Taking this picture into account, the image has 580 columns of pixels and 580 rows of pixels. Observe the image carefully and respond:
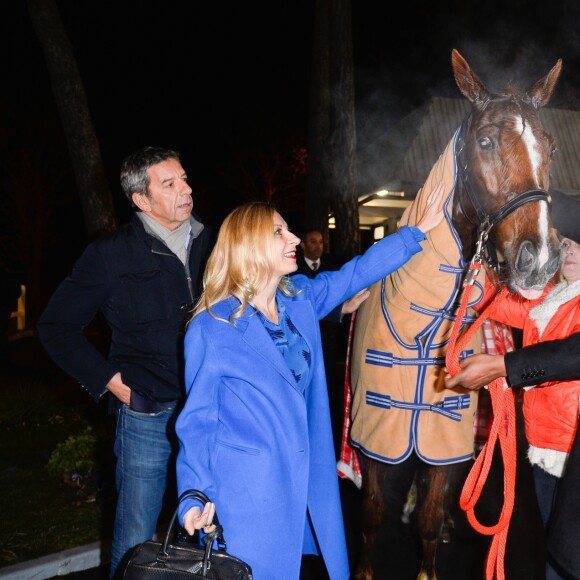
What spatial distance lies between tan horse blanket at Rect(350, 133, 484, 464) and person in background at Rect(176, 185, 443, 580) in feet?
2.17

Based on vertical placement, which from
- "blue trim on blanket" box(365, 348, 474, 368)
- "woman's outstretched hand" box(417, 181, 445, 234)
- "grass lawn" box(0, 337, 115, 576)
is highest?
"woman's outstretched hand" box(417, 181, 445, 234)

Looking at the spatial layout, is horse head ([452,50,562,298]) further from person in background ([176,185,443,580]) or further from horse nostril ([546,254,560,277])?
person in background ([176,185,443,580])

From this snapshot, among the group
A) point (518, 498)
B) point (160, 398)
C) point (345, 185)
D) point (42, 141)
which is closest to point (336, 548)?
point (160, 398)

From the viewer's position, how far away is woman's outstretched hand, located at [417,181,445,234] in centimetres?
260

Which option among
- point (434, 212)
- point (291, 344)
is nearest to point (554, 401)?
point (434, 212)

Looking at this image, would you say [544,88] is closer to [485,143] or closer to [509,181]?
[485,143]

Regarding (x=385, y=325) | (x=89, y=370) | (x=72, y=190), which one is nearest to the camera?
(x=89, y=370)

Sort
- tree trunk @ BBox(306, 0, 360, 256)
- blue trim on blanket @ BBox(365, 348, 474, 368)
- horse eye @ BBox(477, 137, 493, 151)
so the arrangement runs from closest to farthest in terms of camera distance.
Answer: horse eye @ BBox(477, 137, 493, 151)
blue trim on blanket @ BBox(365, 348, 474, 368)
tree trunk @ BBox(306, 0, 360, 256)

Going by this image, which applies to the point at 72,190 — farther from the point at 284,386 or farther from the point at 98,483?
the point at 284,386

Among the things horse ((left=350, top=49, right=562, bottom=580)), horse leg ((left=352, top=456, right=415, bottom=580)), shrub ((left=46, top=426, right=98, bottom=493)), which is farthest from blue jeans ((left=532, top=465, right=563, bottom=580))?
shrub ((left=46, top=426, right=98, bottom=493))

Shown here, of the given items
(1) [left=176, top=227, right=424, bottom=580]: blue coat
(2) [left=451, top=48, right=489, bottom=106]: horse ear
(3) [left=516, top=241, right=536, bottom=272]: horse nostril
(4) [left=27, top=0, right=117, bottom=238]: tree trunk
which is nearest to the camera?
(1) [left=176, top=227, right=424, bottom=580]: blue coat

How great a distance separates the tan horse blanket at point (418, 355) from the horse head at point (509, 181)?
0.40 ft

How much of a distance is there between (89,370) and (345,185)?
634 centimetres

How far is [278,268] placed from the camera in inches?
88.0
